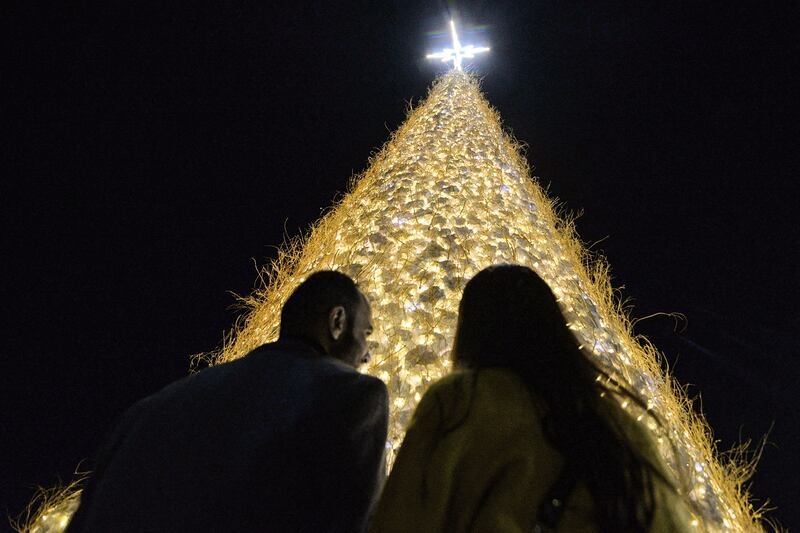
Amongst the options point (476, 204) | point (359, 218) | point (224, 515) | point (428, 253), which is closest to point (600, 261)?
point (476, 204)

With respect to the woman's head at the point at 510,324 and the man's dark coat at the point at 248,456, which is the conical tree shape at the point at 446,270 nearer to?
the woman's head at the point at 510,324

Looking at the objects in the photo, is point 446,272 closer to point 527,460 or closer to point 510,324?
point 510,324

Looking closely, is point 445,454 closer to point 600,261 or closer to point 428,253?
point 428,253

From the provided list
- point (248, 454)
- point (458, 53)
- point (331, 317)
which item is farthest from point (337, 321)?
point (458, 53)

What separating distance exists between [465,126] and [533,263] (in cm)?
144

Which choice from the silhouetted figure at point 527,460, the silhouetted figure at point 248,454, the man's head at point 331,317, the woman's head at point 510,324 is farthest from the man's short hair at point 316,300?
the silhouetted figure at point 527,460

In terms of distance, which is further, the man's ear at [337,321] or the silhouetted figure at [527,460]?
the man's ear at [337,321]

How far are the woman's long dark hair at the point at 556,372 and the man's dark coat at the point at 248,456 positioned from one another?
1.01 feet

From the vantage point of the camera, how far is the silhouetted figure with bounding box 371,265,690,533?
69cm

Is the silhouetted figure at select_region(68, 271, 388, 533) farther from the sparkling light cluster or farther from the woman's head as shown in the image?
the sparkling light cluster

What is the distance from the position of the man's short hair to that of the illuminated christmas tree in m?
0.28

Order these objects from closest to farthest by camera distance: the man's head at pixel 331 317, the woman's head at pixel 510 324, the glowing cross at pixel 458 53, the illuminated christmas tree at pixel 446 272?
the woman's head at pixel 510 324 < the man's head at pixel 331 317 < the illuminated christmas tree at pixel 446 272 < the glowing cross at pixel 458 53

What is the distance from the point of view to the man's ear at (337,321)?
4.06 ft

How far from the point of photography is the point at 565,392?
0.86 meters
